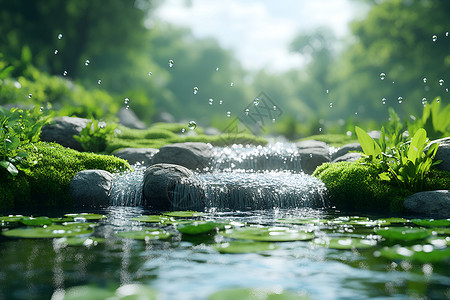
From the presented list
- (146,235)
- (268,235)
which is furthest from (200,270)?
(146,235)

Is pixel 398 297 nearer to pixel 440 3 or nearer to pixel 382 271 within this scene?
pixel 382 271

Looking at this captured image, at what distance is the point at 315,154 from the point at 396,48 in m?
19.5

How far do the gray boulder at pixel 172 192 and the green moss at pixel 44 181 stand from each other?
1.44 meters

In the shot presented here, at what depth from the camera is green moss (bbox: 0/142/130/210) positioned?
693cm

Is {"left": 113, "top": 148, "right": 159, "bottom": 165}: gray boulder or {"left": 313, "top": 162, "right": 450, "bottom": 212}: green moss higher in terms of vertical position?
{"left": 113, "top": 148, "right": 159, "bottom": 165}: gray boulder

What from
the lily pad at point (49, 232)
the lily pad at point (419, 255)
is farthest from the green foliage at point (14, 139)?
the lily pad at point (419, 255)

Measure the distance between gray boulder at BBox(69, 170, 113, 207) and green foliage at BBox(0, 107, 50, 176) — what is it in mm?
800

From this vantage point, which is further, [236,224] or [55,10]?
[55,10]

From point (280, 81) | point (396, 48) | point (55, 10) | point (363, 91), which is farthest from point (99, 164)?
point (280, 81)

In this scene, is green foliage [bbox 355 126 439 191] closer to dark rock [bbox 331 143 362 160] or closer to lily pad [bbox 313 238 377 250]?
dark rock [bbox 331 143 362 160]

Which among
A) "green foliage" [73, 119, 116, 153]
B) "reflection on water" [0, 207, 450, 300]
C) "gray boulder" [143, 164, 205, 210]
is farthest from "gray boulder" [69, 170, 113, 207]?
"green foliage" [73, 119, 116, 153]

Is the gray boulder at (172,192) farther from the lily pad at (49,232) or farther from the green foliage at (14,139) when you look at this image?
the lily pad at (49,232)

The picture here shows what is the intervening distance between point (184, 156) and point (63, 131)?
10.8 ft

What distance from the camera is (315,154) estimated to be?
11266 millimetres
